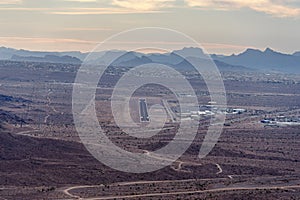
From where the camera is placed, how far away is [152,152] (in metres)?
62.6

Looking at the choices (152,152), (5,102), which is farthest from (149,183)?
(5,102)

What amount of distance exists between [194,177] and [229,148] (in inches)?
649

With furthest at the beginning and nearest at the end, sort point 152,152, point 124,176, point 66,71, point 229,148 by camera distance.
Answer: point 66,71, point 229,148, point 152,152, point 124,176

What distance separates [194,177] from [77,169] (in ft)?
29.8

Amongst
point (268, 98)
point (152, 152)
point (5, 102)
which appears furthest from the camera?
point (268, 98)

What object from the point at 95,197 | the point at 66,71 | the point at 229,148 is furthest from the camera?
the point at 66,71

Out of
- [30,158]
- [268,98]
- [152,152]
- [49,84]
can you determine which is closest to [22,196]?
[30,158]

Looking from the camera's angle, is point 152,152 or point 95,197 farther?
point 152,152

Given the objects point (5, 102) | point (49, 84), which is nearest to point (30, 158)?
point (5, 102)

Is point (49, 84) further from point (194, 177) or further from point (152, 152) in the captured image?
point (194, 177)

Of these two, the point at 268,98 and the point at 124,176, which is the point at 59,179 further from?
the point at 268,98

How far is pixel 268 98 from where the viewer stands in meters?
142

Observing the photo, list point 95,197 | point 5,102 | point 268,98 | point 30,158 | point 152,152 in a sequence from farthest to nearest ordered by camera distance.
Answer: point 268,98 < point 5,102 < point 152,152 < point 30,158 < point 95,197

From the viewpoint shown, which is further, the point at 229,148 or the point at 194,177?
the point at 229,148
